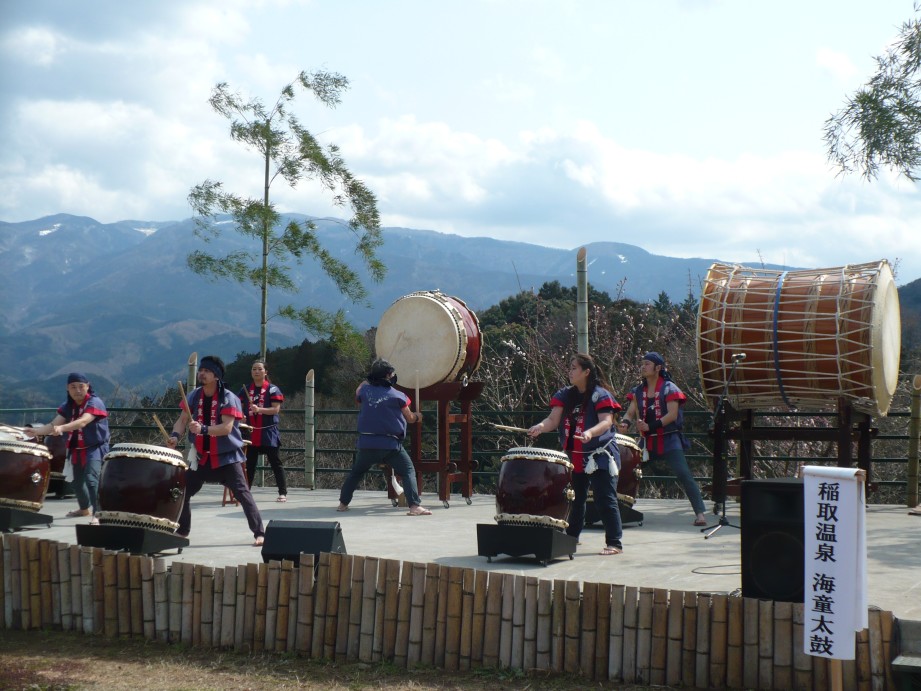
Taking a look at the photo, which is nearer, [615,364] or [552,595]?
[552,595]

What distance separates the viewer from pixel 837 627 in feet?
15.3

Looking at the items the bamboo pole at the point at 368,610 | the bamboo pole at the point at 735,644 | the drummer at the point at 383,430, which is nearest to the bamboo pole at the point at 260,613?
the bamboo pole at the point at 368,610

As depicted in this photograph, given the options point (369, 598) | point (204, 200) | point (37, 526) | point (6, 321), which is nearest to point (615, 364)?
point (204, 200)

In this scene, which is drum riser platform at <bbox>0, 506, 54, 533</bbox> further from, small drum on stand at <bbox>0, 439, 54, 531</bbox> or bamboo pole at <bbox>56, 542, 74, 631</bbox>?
bamboo pole at <bbox>56, 542, 74, 631</bbox>

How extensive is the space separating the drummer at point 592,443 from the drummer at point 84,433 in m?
4.17

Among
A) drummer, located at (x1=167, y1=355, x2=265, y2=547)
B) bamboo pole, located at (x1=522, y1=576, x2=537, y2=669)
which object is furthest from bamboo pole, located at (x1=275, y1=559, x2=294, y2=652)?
drummer, located at (x1=167, y1=355, x2=265, y2=547)

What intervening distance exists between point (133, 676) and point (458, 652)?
1717 millimetres

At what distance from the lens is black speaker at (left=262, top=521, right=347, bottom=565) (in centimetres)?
638

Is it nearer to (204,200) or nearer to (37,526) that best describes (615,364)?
(204,200)

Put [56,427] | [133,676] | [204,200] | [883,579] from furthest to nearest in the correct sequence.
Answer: [204,200]
[56,427]
[883,579]
[133,676]

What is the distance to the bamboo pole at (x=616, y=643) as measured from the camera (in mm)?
5551

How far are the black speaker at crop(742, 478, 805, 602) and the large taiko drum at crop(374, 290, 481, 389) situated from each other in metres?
5.78

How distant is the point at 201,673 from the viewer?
5.77 metres

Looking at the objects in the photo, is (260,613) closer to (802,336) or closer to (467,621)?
(467,621)
